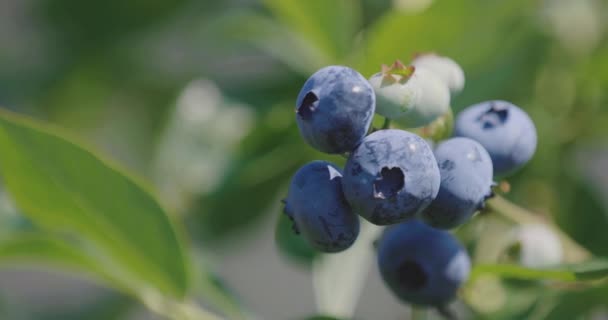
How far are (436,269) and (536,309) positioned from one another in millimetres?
155

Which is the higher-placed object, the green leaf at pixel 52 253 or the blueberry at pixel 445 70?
the green leaf at pixel 52 253

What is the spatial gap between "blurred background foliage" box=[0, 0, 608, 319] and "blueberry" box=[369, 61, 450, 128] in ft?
0.81

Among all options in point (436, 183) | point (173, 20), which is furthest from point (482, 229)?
point (173, 20)

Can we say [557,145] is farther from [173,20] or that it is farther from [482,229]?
[173,20]

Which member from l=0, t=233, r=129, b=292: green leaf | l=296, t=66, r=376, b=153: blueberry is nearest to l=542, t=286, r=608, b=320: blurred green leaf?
l=296, t=66, r=376, b=153: blueberry

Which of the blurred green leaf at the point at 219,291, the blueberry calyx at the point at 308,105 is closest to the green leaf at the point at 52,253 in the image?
the blurred green leaf at the point at 219,291

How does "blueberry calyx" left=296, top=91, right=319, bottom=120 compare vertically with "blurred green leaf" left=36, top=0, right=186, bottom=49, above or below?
below

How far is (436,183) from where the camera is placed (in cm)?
83

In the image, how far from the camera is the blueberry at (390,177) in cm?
80

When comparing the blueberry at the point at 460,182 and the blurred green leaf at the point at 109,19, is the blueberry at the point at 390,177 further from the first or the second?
the blurred green leaf at the point at 109,19

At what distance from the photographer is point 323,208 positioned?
2.74 ft

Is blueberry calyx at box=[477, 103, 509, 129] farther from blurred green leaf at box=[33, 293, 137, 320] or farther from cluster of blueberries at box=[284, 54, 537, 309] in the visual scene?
blurred green leaf at box=[33, 293, 137, 320]

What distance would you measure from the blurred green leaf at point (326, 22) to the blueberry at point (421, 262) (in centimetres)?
45

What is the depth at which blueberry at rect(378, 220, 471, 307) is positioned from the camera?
1008mm
